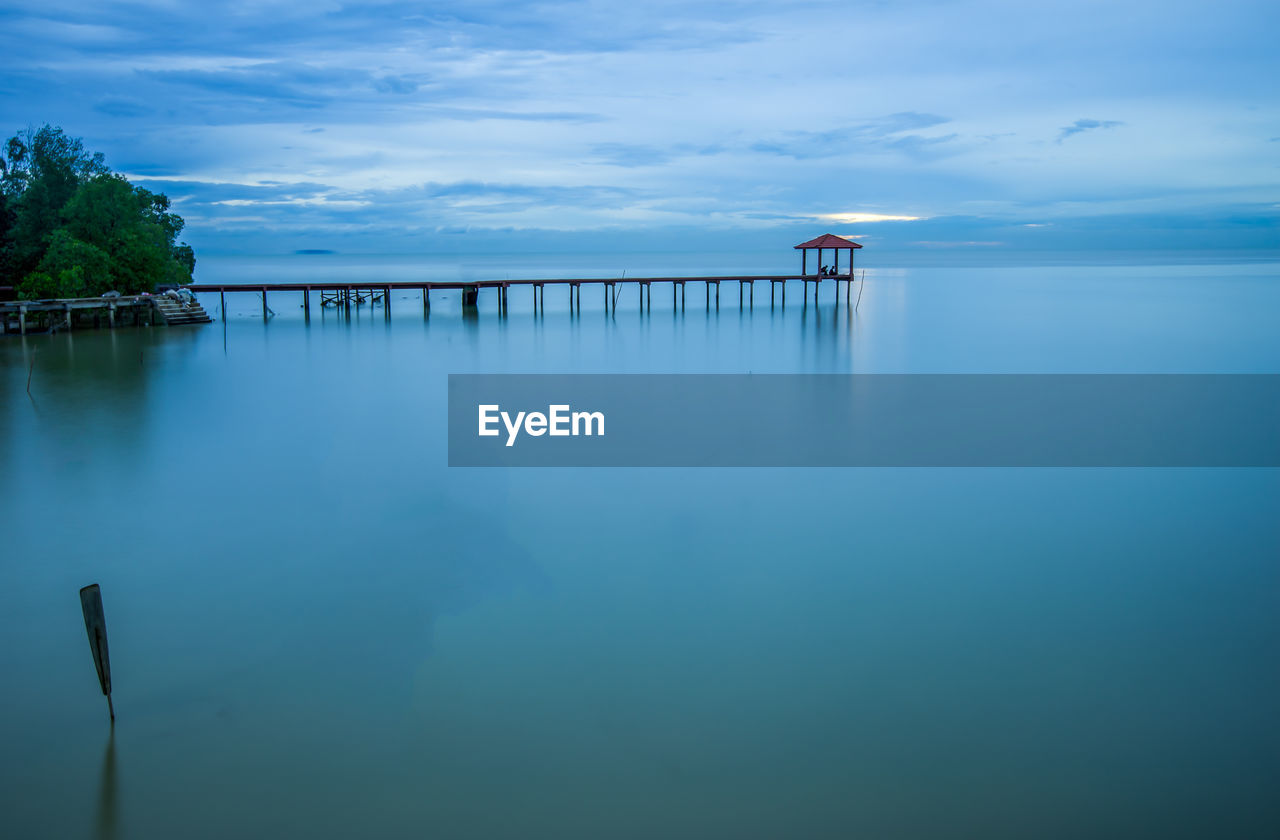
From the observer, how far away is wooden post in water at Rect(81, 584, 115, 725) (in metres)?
5.14

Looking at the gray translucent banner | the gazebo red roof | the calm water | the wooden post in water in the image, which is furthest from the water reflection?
the gazebo red roof

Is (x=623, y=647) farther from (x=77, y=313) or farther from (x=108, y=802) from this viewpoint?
(x=77, y=313)

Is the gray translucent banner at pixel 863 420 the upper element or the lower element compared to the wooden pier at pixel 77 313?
lower

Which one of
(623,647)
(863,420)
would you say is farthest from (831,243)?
(623,647)

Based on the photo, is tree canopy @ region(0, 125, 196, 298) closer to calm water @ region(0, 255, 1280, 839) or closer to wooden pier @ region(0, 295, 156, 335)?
wooden pier @ region(0, 295, 156, 335)

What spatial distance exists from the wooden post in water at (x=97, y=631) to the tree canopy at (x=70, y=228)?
90.5ft

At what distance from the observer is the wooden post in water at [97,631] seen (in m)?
5.14

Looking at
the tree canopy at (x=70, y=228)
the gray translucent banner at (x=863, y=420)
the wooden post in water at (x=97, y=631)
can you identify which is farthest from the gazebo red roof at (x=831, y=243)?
the wooden post in water at (x=97, y=631)

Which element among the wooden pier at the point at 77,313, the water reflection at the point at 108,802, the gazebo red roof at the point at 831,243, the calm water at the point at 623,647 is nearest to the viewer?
the water reflection at the point at 108,802

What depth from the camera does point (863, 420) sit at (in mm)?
15578

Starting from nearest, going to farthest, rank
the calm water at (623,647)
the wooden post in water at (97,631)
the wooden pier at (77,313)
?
1. the calm water at (623,647)
2. the wooden post in water at (97,631)
3. the wooden pier at (77,313)

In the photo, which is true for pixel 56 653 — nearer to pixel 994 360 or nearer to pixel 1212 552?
pixel 1212 552

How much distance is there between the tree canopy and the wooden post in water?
27.6 metres

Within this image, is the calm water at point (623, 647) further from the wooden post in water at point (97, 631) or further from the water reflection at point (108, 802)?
the wooden post in water at point (97, 631)
